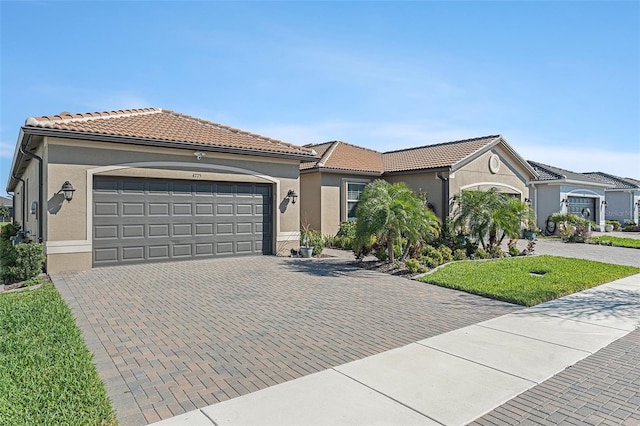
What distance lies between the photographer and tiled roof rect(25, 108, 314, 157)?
11.0 metres

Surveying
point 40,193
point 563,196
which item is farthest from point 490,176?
point 40,193

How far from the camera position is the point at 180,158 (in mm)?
12383

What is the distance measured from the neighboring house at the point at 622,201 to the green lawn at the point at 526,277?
25.7 m

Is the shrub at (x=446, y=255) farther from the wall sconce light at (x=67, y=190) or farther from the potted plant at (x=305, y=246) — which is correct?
the wall sconce light at (x=67, y=190)

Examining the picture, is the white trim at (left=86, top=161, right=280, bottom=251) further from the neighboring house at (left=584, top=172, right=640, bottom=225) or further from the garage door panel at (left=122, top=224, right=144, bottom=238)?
the neighboring house at (left=584, top=172, right=640, bottom=225)

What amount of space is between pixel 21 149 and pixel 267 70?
7.74 metres

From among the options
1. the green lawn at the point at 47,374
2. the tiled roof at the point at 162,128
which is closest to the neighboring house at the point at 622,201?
the tiled roof at the point at 162,128

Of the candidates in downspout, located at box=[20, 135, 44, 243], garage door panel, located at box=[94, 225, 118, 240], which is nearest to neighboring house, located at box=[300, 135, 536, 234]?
garage door panel, located at box=[94, 225, 118, 240]

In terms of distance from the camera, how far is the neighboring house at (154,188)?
1057 cm

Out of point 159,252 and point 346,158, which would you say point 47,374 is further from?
point 346,158

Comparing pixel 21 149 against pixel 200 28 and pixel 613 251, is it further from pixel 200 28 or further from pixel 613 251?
pixel 613 251

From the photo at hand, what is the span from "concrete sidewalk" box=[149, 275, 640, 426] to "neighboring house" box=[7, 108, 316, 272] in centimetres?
896

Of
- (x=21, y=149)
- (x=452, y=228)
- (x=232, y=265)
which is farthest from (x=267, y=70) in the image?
(x=452, y=228)

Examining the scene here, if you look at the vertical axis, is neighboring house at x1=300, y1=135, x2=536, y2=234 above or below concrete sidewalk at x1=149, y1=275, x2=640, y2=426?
above
